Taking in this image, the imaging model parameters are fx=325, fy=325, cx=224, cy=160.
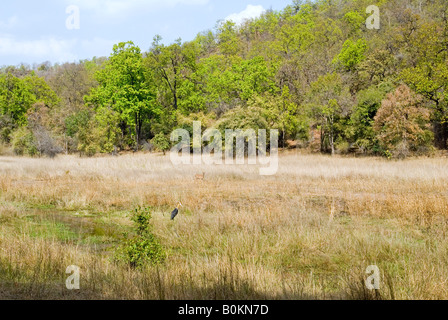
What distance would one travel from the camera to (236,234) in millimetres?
8102

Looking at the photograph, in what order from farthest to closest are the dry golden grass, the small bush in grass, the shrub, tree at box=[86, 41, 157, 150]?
tree at box=[86, 41, 157, 150] < the shrub < the small bush in grass < the dry golden grass

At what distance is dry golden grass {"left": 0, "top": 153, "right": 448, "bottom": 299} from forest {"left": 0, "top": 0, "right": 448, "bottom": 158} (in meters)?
16.7

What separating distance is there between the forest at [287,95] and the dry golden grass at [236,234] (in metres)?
16.7

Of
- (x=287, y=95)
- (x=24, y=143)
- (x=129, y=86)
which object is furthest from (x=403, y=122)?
(x=24, y=143)

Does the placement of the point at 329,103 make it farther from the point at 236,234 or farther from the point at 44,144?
the point at 44,144

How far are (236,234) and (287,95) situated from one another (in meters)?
37.2

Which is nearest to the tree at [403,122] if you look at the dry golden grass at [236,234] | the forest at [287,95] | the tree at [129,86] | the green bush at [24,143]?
the forest at [287,95]

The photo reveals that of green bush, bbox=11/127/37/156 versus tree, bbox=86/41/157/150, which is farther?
tree, bbox=86/41/157/150

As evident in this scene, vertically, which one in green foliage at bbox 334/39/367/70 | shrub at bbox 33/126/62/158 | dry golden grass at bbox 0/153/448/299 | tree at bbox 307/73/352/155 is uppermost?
green foliage at bbox 334/39/367/70

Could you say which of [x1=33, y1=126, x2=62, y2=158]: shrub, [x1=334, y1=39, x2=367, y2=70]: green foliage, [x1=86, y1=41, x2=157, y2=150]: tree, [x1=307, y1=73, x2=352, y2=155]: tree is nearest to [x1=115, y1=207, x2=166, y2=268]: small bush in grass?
[x1=307, y1=73, x2=352, y2=155]: tree

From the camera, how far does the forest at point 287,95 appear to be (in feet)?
99.7

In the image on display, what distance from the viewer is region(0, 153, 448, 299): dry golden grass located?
15.5 ft

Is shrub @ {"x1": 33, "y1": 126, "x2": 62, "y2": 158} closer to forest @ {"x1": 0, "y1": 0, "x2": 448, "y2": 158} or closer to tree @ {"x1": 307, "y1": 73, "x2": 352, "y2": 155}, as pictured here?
forest @ {"x1": 0, "y1": 0, "x2": 448, "y2": 158}
